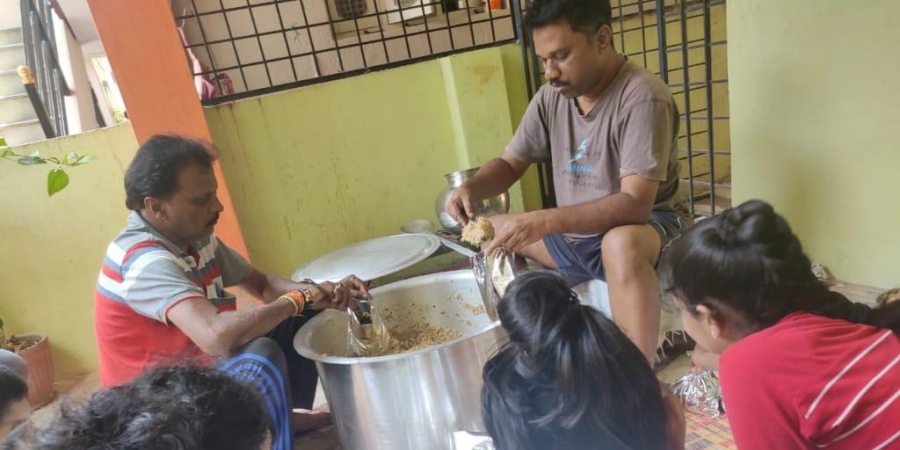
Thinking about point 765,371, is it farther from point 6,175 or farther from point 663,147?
point 6,175

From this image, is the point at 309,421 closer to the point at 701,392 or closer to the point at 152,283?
the point at 152,283

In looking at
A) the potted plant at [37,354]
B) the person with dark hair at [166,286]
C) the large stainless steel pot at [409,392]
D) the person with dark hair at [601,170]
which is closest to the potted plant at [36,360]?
the potted plant at [37,354]

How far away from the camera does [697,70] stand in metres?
3.12

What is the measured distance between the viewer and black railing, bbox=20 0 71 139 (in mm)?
3484

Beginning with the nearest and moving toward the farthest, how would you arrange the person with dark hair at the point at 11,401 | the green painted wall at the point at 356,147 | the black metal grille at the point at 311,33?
the person with dark hair at the point at 11,401 → the green painted wall at the point at 356,147 → the black metal grille at the point at 311,33

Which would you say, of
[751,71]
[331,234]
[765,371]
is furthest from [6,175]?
[751,71]

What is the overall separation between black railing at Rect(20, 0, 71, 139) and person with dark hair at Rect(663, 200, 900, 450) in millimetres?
3603

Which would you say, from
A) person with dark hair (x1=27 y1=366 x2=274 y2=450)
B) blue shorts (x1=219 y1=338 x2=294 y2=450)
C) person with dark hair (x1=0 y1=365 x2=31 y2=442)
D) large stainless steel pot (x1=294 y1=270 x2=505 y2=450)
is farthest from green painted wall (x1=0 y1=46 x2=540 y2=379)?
person with dark hair (x1=27 y1=366 x2=274 y2=450)

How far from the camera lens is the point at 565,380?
2.43 ft

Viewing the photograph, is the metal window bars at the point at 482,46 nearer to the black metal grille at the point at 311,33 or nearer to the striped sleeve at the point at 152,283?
the black metal grille at the point at 311,33

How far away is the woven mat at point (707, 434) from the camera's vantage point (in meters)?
1.37

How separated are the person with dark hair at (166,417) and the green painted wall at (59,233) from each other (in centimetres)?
199

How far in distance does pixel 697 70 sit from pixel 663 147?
1.92 m

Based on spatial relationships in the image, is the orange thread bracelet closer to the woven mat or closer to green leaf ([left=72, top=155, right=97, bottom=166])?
the woven mat
